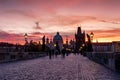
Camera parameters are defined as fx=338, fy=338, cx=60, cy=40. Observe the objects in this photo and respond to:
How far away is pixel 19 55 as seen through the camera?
55812 mm

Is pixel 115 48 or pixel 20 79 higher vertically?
pixel 115 48

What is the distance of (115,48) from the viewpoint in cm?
2617

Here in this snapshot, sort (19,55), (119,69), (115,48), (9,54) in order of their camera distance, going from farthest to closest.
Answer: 1. (19,55)
2. (9,54)
3. (115,48)
4. (119,69)

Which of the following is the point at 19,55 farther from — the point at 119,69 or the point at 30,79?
the point at 30,79

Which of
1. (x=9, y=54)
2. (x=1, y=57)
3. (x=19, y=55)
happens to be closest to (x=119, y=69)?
(x=1, y=57)

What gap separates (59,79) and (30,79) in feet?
4.99

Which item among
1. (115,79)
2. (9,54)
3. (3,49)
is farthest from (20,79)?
(3,49)

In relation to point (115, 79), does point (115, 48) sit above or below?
above

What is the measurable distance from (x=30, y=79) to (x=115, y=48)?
10387 mm

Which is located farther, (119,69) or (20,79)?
(119,69)

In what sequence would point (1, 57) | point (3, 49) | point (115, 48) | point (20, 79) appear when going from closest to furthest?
1. point (20, 79)
2. point (115, 48)
3. point (1, 57)
4. point (3, 49)

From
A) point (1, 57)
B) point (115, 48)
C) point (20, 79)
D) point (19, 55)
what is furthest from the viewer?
point (19, 55)

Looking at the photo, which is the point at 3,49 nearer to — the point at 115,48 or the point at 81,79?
the point at 115,48

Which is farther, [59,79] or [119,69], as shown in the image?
[119,69]
